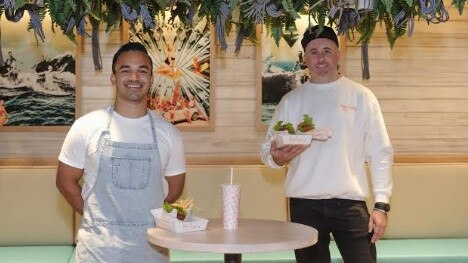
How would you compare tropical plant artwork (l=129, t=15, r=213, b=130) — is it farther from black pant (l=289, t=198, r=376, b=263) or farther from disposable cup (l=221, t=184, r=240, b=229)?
disposable cup (l=221, t=184, r=240, b=229)

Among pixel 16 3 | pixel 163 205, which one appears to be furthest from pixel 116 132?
pixel 16 3

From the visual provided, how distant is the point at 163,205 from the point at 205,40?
2455mm

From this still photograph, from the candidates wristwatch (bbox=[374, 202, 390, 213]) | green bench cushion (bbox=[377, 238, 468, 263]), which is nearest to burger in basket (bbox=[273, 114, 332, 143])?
wristwatch (bbox=[374, 202, 390, 213])

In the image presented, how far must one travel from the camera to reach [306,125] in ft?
13.3

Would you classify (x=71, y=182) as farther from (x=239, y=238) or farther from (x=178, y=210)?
(x=239, y=238)

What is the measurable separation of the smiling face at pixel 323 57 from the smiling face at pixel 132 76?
2.78 feet

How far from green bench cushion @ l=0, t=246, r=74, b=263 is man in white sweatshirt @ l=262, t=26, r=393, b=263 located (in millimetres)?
1714

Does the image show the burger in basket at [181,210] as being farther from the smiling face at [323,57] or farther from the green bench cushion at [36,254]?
the green bench cushion at [36,254]

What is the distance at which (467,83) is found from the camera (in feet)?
20.2

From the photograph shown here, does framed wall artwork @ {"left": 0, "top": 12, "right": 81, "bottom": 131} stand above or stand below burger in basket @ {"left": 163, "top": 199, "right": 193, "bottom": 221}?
above

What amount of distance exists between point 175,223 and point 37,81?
2.61m

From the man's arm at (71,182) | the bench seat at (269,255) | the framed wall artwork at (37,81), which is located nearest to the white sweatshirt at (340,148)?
the man's arm at (71,182)

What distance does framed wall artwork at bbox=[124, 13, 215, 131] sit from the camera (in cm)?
583

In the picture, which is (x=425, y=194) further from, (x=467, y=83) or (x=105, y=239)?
(x=105, y=239)
